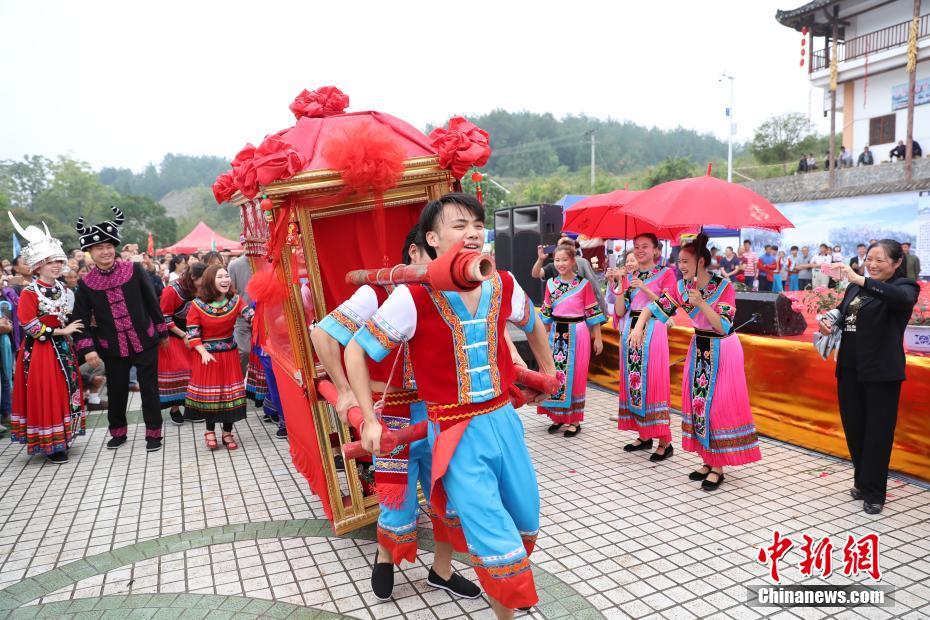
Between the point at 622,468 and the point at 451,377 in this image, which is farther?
the point at 622,468

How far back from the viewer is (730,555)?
3303 mm

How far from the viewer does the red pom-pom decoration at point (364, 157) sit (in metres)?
3.04

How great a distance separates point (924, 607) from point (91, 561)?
171 inches

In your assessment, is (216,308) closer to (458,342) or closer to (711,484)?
(458,342)

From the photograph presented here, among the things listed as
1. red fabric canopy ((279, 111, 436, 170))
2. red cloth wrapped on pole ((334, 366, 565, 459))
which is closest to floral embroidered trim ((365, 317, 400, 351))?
red cloth wrapped on pole ((334, 366, 565, 459))

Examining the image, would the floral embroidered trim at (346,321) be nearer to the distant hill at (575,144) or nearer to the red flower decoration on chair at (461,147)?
the red flower decoration on chair at (461,147)

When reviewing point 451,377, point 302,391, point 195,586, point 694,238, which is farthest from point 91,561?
point 694,238

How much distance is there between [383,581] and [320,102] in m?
2.79

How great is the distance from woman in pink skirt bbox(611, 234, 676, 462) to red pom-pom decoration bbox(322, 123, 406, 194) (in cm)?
240

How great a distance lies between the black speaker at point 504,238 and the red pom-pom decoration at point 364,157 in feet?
26.7

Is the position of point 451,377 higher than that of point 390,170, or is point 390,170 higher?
point 390,170

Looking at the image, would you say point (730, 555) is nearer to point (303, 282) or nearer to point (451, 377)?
point (451, 377)

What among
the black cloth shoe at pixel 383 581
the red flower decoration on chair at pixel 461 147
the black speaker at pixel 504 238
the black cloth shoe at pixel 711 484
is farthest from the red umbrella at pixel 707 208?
the black speaker at pixel 504 238

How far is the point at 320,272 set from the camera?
11.9 ft
